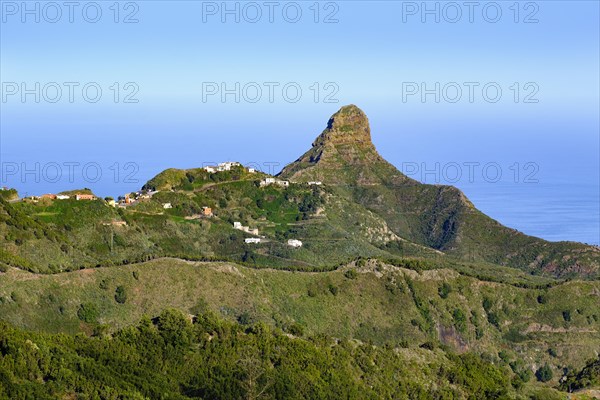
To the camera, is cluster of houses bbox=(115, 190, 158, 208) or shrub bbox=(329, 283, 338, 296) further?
cluster of houses bbox=(115, 190, 158, 208)

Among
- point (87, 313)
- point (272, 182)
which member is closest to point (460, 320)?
point (87, 313)

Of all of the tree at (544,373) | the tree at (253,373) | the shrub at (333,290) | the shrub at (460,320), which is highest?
the shrub at (333,290)

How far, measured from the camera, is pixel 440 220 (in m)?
184

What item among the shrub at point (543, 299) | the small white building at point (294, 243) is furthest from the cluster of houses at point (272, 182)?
the shrub at point (543, 299)

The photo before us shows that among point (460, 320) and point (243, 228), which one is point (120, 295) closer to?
point (460, 320)

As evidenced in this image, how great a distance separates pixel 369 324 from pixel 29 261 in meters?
30.1

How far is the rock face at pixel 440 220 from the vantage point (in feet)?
548

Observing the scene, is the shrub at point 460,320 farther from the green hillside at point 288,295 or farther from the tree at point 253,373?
the tree at point 253,373

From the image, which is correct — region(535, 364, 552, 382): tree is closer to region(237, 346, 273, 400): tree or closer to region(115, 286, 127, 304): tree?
region(115, 286, 127, 304): tree

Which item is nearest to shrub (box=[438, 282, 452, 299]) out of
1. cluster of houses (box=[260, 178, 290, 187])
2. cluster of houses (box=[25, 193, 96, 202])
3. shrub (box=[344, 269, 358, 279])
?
shrub (box=[344, 269, 358, 279])

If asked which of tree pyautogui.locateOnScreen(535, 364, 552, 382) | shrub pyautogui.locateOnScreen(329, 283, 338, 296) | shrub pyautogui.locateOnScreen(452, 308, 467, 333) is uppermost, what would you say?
shrub pyautogui.locateOnScreen(329, 283, 338, 296)

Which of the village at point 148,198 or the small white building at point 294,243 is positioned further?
the small white building at point 294,243

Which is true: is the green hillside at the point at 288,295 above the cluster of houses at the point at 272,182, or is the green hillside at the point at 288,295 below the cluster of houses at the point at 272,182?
below

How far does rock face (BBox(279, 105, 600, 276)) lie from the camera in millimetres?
167125
